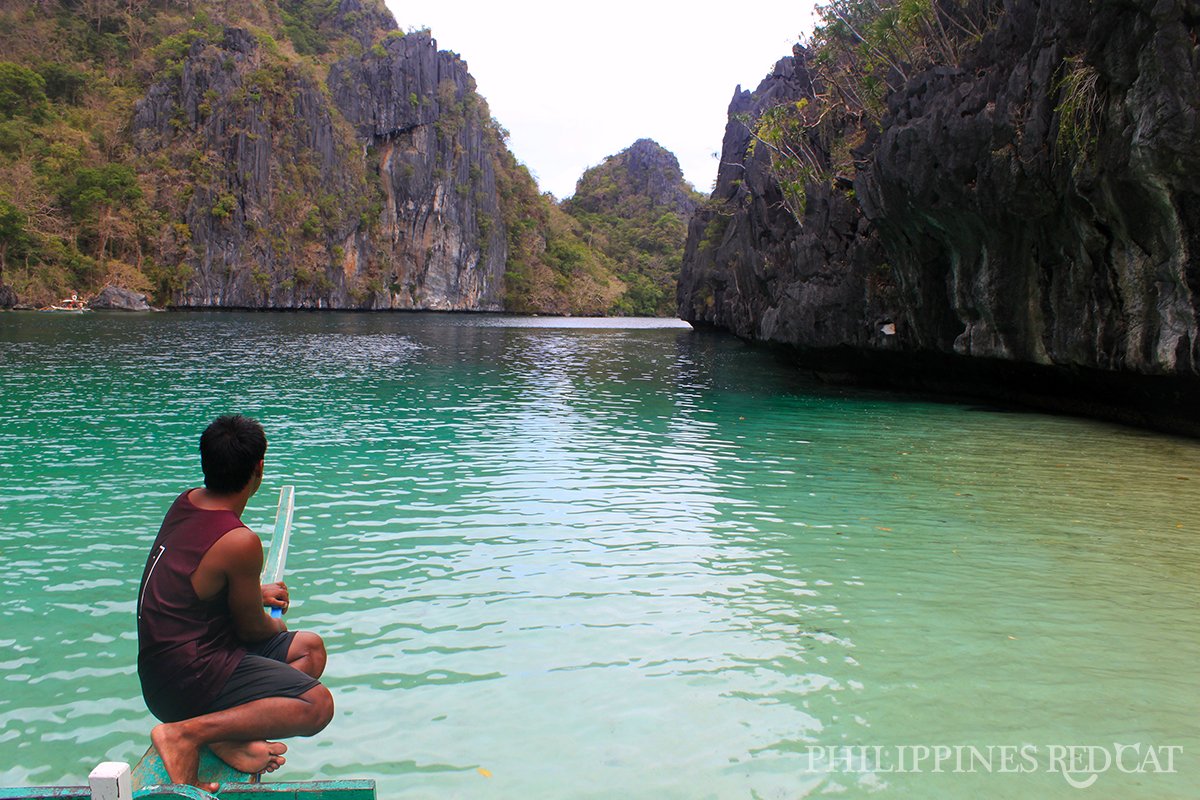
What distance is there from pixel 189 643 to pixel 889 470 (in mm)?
8644

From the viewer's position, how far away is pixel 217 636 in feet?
9.73

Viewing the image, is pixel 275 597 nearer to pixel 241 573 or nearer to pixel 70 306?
pixel 241 573

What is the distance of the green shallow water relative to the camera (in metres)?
3.57

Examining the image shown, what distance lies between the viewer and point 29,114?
68375 mm

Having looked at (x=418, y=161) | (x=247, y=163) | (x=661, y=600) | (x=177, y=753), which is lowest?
(x=661, y=600)

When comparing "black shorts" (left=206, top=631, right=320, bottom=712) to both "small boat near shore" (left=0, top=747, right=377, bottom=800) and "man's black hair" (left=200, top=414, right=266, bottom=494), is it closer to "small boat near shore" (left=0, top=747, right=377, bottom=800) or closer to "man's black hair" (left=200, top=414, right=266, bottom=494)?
"small boat near shore" (left=0, top=747, right=377, bottom=800)

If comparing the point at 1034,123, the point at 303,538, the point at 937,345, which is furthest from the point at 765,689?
the point at 937,345

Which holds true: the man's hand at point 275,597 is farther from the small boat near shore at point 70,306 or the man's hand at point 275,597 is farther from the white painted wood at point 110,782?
the small boat near shore at point 70,306

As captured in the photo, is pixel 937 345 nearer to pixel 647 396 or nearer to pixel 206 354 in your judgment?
pixel 647 396

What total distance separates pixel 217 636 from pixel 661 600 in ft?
10.4

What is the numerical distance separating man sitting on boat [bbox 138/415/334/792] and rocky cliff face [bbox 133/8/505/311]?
74.4m

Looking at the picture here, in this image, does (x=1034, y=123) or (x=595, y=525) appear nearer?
(x=595, y=525)

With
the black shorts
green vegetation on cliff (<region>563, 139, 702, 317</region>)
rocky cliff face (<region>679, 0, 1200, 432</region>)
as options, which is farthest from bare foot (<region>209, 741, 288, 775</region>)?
green vegetation on cliff (<region>563, 139, 702, 317</region>)

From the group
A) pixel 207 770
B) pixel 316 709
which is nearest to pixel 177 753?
pixel 207 770
